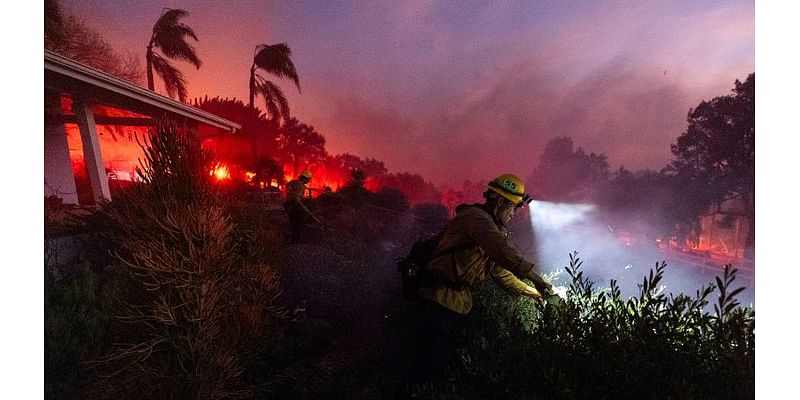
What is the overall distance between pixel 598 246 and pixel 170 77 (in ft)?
32.5

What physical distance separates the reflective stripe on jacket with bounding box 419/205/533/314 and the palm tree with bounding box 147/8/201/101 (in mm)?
5156

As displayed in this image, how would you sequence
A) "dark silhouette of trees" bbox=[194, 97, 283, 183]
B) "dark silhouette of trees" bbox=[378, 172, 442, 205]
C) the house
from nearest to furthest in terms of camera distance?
the house, "dark silhouette of trees" bbox=[194, 97, 283, 183], "dark silhouette of trees" bbox=[378, 172, 442, 205]

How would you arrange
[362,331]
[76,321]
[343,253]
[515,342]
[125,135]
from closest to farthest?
[515,342] < [76,321] < [362,331] < [125,135] < [343,253]

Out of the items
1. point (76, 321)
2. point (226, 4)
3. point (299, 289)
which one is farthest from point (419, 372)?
point (226, 4)

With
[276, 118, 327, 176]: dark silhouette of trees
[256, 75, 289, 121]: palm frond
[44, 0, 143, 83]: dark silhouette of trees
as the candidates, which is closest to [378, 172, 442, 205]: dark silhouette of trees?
[276, 118, 327, 176]: dark silhouette of trees

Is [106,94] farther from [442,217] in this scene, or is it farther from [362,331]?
[442,217]

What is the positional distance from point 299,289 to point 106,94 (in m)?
3.97

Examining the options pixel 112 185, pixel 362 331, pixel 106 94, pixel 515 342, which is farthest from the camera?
pixel 112 185

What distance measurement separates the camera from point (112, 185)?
5.73 metres

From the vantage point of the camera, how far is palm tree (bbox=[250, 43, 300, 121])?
5709 millimetres

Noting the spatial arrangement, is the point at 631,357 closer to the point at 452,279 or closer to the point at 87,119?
the point at 452,279

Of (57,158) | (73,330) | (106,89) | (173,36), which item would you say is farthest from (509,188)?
(57,158)

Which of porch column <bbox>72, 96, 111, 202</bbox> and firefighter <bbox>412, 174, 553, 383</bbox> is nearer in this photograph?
firefighter <bbox>412, 174, 553, 383</bbox>

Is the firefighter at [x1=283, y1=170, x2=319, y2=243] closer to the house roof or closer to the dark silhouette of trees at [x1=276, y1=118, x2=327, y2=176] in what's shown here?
the dark silhouette of trees at [x1=276, y1=118, x2=327, y2=176]
